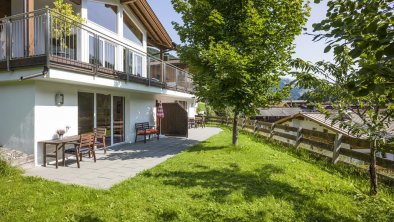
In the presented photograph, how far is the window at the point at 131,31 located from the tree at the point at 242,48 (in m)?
4.75

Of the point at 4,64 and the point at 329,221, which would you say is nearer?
the point at 329,221

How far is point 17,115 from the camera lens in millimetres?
8812

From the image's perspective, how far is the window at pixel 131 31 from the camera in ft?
50.6

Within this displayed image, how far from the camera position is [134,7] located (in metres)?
15.5

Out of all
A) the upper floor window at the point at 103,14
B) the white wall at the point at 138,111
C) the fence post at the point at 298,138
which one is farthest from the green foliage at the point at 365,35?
the white wall at the point at 138,111

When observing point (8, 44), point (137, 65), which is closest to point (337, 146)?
point (137, 65)

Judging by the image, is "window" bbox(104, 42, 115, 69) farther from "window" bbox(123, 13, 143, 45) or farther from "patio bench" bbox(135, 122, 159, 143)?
"patio bench" bbox(135, 122, 159, 143)

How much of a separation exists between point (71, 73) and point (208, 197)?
19.4 ft

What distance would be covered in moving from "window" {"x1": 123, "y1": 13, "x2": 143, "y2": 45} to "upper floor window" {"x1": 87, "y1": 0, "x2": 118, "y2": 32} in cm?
106

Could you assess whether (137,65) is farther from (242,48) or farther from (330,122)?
(330,122)

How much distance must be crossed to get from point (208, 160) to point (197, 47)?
494cm

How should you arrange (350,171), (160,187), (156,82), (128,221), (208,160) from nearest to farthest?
(128,221), (160,187), (350,171), (208,160), (156,82)

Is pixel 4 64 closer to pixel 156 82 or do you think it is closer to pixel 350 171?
pixel 156 82

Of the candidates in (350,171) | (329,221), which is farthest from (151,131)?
(329,221)
